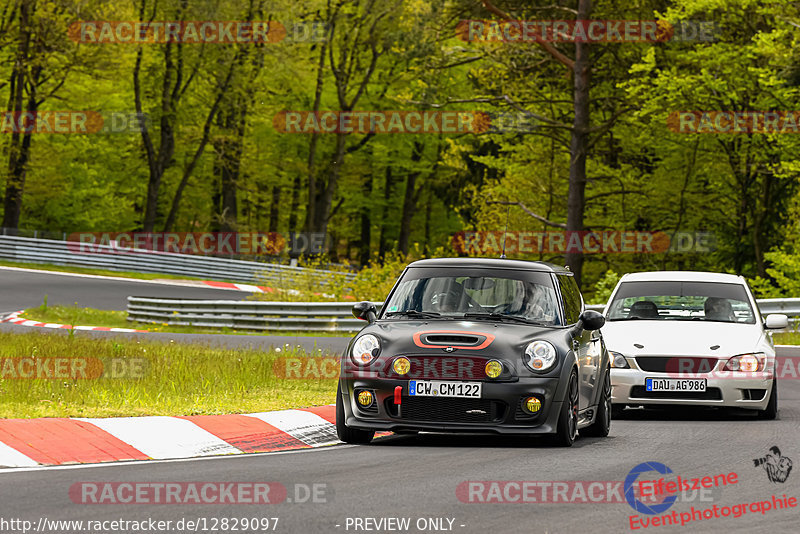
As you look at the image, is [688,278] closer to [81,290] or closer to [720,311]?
[720,311]

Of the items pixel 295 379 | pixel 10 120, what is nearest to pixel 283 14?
pixel 10 120

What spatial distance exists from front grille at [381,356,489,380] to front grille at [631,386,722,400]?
12.0ft

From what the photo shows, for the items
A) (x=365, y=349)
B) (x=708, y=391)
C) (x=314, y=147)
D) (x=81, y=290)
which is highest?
(x=314, y=147)

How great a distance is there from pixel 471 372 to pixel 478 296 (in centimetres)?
144

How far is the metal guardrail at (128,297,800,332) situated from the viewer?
2908cm

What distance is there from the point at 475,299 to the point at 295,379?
178 inches

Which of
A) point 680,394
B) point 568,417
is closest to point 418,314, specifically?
point 568,417

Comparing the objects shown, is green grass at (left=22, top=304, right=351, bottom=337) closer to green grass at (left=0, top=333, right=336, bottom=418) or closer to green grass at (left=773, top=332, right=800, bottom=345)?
green grass at (left=773, top=332, right=800, bottom=345)

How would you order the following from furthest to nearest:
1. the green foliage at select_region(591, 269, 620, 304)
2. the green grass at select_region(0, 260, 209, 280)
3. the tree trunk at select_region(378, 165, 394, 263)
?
the tree trunk at select_region(378, 165, 394, 263)
the green grass at select_region(0, 260, 209, 280)
the green foliage at select_region(591, 269, 620, 304)

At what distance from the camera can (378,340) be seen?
1056cm

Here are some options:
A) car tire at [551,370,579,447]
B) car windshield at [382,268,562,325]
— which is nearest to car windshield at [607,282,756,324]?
car windshield at [382,268,562,325]

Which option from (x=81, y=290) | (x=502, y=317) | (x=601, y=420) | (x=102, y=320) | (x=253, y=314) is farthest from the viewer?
(x=81, y=290)

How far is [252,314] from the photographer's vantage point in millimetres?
30016

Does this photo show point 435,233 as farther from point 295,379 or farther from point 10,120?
point 295,379
